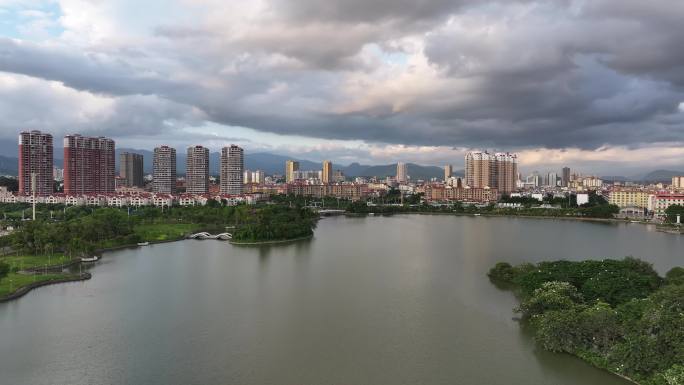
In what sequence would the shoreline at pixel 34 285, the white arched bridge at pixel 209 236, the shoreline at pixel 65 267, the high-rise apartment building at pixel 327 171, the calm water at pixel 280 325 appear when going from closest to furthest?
1. the calm water at pixel 280 325
2. the shoreline at pixel 34 285
3. the shoreline at pixel 65 267
4. the white arched bridge at pixel 209 236
5. the high-rise apartment building at pixel 327 171

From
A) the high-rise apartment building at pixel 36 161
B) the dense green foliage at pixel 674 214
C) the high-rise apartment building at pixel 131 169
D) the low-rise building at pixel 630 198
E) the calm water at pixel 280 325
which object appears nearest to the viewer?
the calm water at pixel 280 325

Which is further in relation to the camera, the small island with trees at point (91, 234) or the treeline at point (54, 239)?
the treeline at point (54, 239)

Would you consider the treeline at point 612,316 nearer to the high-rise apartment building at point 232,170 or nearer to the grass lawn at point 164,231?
the grass lawn at point 164,231

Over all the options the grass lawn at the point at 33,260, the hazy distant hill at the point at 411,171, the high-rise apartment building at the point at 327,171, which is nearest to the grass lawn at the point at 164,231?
the grass lawn at the point at 33,260

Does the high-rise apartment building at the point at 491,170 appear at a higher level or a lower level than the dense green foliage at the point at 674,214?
higher

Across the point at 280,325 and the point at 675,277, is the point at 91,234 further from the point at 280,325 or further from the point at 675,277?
the point at 675,277

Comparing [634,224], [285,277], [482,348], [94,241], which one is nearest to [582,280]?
[482,348]

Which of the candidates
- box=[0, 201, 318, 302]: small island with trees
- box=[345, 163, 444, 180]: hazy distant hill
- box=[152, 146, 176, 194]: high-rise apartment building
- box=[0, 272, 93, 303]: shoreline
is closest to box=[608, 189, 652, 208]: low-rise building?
box=[0, 201, 318, 302]: small island with trees

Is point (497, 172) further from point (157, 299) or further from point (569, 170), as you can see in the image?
point (569, 170)
